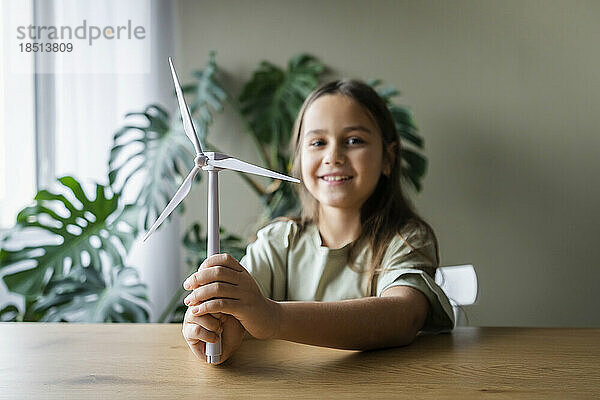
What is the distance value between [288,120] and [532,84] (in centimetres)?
95

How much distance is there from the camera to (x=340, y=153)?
4.38 feet

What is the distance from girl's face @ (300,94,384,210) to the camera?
1.33 meters

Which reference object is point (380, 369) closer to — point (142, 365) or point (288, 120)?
point (142, 365)

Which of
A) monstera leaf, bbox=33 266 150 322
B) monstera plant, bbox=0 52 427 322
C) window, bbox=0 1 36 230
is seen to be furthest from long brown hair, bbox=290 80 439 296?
window, bbox=0 1 36 230

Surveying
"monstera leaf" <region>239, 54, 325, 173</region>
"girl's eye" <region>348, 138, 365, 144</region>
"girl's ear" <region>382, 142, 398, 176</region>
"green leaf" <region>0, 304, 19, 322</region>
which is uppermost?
"monstera leaf" <region>239, 54, 325, 173</region>

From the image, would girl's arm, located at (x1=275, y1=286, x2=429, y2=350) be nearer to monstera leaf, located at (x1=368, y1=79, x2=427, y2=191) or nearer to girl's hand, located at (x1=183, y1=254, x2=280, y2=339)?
girl's hand, located at (x1=183, y1=254, x2=280, y2=339)

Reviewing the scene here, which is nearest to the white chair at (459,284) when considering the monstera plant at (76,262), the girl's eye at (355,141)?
the girl's eye at (355,141)

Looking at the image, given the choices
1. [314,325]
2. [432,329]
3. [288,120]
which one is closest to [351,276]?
[432,329]

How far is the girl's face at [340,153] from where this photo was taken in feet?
4.37

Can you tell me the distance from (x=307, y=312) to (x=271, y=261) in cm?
41

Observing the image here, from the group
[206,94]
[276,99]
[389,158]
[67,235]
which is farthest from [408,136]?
[67,235]

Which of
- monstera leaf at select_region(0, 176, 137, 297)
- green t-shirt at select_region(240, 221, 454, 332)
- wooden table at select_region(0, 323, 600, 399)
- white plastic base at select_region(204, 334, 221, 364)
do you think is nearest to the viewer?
wooden table at select_region(0, 323, 600, 399)

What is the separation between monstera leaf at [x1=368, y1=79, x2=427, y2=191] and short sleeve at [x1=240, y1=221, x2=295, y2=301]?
3.20 feet

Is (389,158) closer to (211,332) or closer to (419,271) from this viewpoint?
(419,271)
